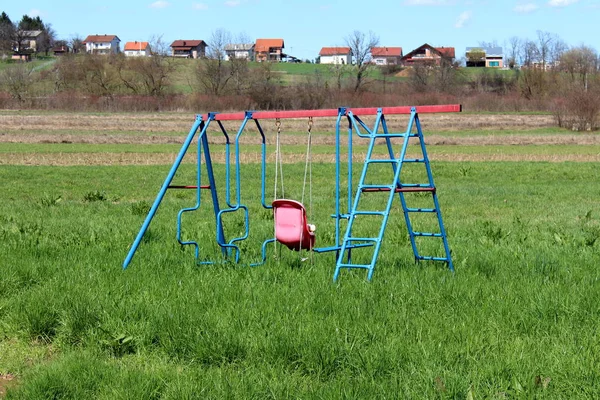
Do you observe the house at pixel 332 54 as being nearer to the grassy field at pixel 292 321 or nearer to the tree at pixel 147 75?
the tree at pixel 147 75

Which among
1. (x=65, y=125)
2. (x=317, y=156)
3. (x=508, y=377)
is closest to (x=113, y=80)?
(x=65, y=125)

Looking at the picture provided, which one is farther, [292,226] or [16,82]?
[16,82]

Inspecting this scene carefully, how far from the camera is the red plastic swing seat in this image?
857 cm

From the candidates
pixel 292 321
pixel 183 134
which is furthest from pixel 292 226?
pixel 183 134

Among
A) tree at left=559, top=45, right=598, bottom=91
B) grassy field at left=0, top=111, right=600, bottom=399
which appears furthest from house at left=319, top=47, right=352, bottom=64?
grassy field at left=0, top=111, right=600, bottom=399

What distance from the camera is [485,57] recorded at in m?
172

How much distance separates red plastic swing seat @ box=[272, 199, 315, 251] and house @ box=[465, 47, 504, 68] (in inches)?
6155

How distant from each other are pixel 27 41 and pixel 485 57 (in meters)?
98.0

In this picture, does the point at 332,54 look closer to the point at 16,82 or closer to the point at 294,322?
the point at 16,82

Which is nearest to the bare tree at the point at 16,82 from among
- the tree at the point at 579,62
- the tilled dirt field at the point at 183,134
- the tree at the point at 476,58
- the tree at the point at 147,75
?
the tree at the point at 147,75

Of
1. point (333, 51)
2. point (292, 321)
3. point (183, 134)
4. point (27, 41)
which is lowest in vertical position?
point (183, 134)

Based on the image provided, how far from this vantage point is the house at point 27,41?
168762 millimetres

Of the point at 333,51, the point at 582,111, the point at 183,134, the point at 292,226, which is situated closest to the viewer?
the point at 292,226

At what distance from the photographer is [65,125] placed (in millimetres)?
56438
